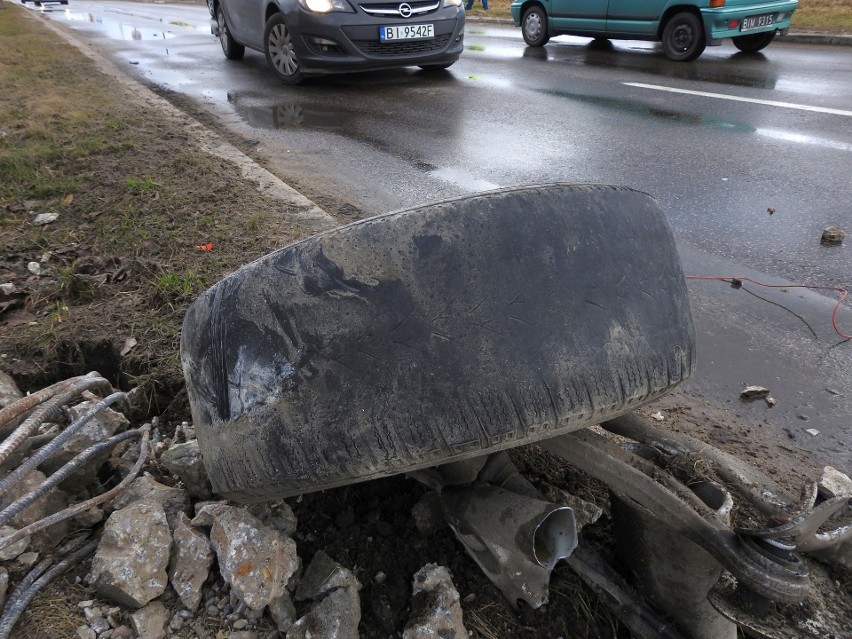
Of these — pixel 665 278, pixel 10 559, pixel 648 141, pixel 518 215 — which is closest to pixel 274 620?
pixel 10 559

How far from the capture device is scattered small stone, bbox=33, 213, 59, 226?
3646 millimetres

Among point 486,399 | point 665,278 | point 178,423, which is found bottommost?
point 178,423

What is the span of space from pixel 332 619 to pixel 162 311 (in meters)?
1.79

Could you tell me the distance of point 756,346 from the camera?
2.67m

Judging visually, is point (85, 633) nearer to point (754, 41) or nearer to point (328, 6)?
point (328, 6)

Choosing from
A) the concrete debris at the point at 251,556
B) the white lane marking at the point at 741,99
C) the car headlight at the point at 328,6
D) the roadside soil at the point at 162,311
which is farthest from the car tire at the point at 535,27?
the concrete debris at the point at 251,556

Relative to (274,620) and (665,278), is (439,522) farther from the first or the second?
(665,278)

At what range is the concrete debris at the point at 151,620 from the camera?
1.43 meters

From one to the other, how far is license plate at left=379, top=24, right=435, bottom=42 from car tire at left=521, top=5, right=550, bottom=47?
3.91 m

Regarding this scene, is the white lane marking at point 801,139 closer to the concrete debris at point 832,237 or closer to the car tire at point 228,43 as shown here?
the concrete debris at point 832,237

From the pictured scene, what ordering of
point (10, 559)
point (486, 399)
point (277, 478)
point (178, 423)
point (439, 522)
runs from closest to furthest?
1. point (486, 399)
2. point (277, 478)
3. point (10, 559)
4. point (439, 522)
5. point (178, 423)

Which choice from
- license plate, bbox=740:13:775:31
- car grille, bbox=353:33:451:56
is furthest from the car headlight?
license plate, bbox=740:13:775:31

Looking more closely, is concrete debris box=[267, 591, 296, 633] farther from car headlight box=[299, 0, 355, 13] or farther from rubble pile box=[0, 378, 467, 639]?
car headlight box=[299, 0, 355, 13]

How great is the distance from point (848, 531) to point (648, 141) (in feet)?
15.4
